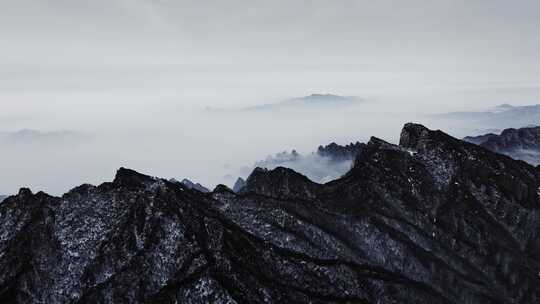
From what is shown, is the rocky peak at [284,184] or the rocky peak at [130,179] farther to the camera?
the rocky peak at [284,184]

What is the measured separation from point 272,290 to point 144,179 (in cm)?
3691

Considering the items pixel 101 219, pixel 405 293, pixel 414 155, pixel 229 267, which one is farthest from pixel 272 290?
pixel 414 155

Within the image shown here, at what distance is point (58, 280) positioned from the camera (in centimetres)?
6825

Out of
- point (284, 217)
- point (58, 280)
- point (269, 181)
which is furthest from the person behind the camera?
point (269, 181)

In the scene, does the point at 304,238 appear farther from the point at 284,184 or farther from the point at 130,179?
the point at 130,179

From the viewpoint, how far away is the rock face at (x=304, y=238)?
6631 centimetres

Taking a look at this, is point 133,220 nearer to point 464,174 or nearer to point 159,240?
point 159,240

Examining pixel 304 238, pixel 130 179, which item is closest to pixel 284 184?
pixel 304 238

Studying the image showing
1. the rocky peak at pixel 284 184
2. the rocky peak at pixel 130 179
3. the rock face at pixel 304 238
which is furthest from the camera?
the rocky peak at pixel 284 184

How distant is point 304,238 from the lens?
78750mm

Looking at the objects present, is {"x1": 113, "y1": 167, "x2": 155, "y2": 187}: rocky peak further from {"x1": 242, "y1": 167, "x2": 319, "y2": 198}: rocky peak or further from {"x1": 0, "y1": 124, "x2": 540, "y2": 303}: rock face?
{"x1": 242, "y1": 167, "x2": 319, "y2": 198}: rocky peak

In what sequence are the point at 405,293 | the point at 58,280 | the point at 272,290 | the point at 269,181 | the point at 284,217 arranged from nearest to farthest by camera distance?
the point at 272,290 → the point at 58,280 → the point at 405,293 → the point at 284,217 → the point at 269,181

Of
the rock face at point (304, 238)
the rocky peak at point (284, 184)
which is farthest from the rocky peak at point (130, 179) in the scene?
the rocky peak at point (284, 184)

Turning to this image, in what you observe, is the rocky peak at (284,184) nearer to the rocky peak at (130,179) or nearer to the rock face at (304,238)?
the rock face at (304,238)
